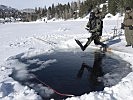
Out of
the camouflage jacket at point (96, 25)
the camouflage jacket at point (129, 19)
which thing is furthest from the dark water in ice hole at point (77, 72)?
the camouflage jacket at point (129, 19)

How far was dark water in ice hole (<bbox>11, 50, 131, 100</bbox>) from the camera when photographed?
8.22m

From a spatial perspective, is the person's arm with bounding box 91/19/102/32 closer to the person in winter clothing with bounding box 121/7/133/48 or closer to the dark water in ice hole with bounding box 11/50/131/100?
the dark water in ice hole with bounding box 11/50/131/100

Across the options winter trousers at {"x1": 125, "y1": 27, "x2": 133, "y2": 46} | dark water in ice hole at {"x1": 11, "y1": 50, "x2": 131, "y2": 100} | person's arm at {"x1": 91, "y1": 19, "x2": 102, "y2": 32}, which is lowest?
dark water in ice hole at {"x1": 11, "y1": 50, "x2": 131, "y2": 100}

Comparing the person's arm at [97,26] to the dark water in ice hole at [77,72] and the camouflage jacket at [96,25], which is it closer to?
the camouflage jacket at [96,25]

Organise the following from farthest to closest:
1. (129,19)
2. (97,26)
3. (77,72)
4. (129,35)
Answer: (129,35), (129,19), (97,26), (77,72)

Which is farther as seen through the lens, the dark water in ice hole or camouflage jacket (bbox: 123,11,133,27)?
camouflage jacket (bbox: 123,11,133,27)

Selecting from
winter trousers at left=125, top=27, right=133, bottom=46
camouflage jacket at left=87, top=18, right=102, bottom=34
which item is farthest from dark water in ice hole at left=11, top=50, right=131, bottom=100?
winter trousers at left=125, top=27, right=133, bottom=46

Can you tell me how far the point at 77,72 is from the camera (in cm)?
1011

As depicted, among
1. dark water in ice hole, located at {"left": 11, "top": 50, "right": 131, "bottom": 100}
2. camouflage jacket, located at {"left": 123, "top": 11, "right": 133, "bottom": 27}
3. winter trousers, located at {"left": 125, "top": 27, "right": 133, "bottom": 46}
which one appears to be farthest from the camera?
winter trousers, located at {"left": 125, "top": 27, "right": 133, "bottom": 46}

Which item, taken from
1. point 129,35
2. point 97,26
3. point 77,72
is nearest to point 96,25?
point 97,26

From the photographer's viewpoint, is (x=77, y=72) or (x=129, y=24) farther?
(x=129, y=24)

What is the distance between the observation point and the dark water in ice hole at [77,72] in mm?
8221

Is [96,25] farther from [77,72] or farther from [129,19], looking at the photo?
[77,72]

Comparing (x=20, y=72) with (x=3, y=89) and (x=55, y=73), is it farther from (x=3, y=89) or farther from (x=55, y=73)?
(x=3, y=89)
